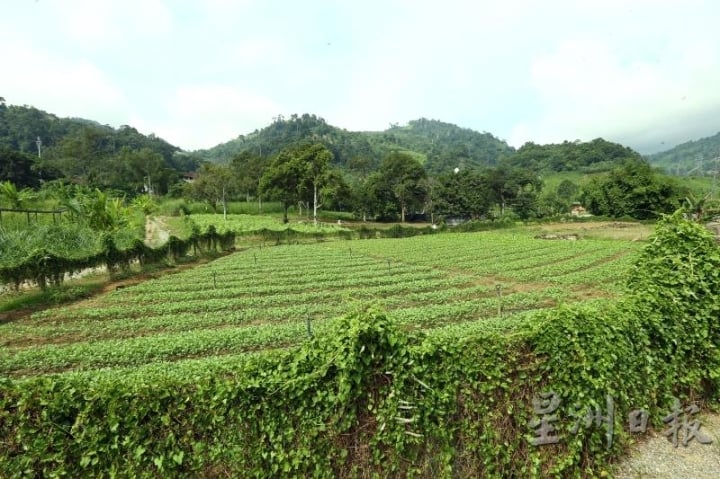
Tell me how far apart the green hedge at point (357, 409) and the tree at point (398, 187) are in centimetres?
7823

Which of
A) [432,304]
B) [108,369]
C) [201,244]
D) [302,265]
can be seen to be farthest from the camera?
[201,244]

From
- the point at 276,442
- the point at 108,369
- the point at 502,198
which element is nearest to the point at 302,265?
the point at 108,369

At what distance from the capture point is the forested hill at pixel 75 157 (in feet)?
227

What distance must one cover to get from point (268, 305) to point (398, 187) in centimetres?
6947

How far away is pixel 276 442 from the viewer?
4188 millimetres

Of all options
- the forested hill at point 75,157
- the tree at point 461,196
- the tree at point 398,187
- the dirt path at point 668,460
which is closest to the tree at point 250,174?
the tree at point 398,187

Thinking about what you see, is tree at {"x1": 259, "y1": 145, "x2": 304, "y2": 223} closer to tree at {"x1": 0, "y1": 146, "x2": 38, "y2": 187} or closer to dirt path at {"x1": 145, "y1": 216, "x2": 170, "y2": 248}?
dirt path at {"x1": 145, "y1": 216, "x2": 170, "y2": 248}

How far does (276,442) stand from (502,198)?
96026 mm

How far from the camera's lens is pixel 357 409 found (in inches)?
172

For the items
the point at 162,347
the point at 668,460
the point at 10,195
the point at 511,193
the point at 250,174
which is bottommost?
the point at 668,460

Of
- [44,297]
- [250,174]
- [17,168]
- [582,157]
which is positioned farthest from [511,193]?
[17,168]

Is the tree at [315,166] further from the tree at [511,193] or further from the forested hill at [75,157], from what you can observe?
the forested hill at [75,157]

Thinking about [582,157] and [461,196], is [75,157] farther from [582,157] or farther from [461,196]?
[582,157]

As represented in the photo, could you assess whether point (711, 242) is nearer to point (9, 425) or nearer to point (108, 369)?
point (9, 425)
